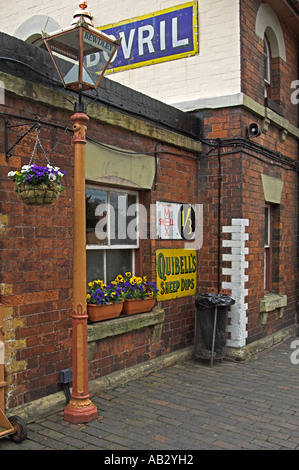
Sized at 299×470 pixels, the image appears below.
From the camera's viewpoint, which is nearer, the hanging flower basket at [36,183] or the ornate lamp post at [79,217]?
the hanging flower basket at [36,183]

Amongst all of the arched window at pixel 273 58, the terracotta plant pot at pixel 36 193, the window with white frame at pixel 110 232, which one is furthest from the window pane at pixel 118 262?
the arched window at pixel 273 58

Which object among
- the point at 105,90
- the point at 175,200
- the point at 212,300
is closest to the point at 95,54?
the point at 105,90

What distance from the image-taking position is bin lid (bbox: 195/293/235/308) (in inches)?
271

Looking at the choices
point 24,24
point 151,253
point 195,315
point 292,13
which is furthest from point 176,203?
point 24,24

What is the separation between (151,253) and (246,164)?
2355 millimetres

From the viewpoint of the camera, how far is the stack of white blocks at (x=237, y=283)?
7367 millimetres

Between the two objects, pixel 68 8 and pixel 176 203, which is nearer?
pixel 176 203

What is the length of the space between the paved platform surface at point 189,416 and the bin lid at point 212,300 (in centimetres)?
95

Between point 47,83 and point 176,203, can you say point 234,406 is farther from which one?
point 47,83

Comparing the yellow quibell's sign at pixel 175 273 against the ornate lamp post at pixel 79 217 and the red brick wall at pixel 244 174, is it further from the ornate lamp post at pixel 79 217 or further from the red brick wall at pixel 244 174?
the ornate lamp post at pixel 79 217

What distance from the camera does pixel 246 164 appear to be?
7.62 m

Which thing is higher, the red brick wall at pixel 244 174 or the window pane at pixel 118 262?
the red brick wall at pixel 244 174

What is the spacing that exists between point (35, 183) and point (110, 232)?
216 centimetres
